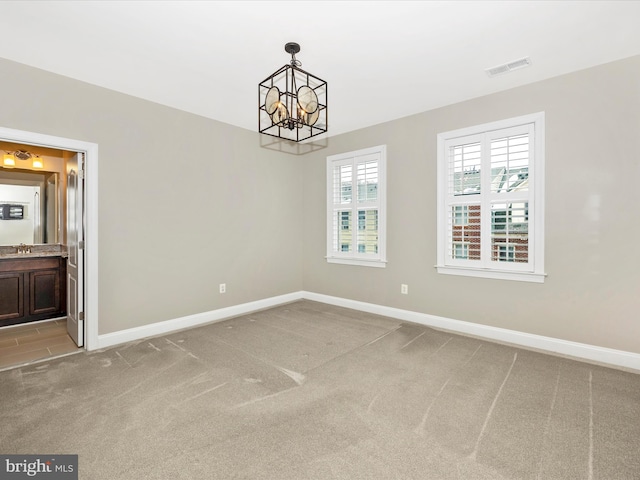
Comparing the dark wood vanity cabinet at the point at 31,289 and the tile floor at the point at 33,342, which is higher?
the dark wood vanity cabinet at the point at 31,289

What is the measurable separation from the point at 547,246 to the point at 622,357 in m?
1.13

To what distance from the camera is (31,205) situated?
→ 459cm

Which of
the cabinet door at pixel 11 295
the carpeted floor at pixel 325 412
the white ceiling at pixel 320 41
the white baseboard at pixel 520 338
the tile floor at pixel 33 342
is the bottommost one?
the carpeted floor at pixel 325 412

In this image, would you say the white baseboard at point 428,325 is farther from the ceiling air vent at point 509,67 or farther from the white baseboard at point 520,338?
the ceiling air vent at point 509,67

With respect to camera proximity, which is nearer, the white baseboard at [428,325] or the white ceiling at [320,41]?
the white ceiling at [320,41]

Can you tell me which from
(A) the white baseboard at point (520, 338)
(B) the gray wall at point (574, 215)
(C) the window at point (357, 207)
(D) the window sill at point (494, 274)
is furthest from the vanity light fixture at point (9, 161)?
(D) the window sill at point (494, 274)

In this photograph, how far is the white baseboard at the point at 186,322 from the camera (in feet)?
11.1

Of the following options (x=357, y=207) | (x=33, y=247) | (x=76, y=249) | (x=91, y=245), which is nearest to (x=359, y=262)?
(x=357, y=207)

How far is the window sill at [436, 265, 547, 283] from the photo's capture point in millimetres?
3256

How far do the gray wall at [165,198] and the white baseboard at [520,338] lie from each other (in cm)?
189

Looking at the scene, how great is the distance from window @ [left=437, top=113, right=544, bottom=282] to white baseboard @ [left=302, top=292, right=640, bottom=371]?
608 mm

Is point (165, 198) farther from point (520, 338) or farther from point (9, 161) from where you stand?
point (520, 338)

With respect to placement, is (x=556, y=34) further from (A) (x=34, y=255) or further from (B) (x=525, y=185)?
(A) (x=34, y=255)

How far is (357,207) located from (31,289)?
14.8 feet
